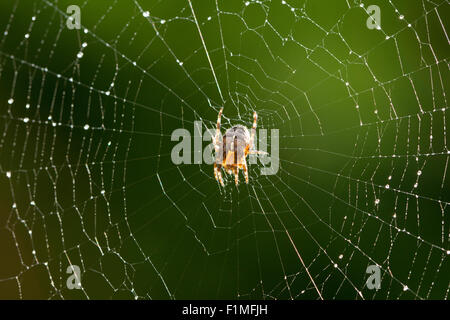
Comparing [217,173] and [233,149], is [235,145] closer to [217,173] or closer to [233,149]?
[233,149]

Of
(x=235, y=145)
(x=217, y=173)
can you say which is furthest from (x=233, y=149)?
(x=217, y=173)

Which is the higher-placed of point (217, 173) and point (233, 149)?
point (233, 149)

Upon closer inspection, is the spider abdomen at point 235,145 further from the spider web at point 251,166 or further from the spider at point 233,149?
the spider web at point 251,166

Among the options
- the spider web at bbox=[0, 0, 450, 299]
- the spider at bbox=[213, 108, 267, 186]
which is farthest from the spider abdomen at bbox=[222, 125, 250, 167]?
the spider web at bbox=[0, 0, 450, 299]

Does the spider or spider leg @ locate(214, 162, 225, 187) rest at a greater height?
the spider

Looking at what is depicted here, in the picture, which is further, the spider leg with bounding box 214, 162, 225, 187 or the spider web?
the spider leg with bounding box 214, 162, 225, 187

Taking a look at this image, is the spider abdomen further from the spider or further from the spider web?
the spider web
